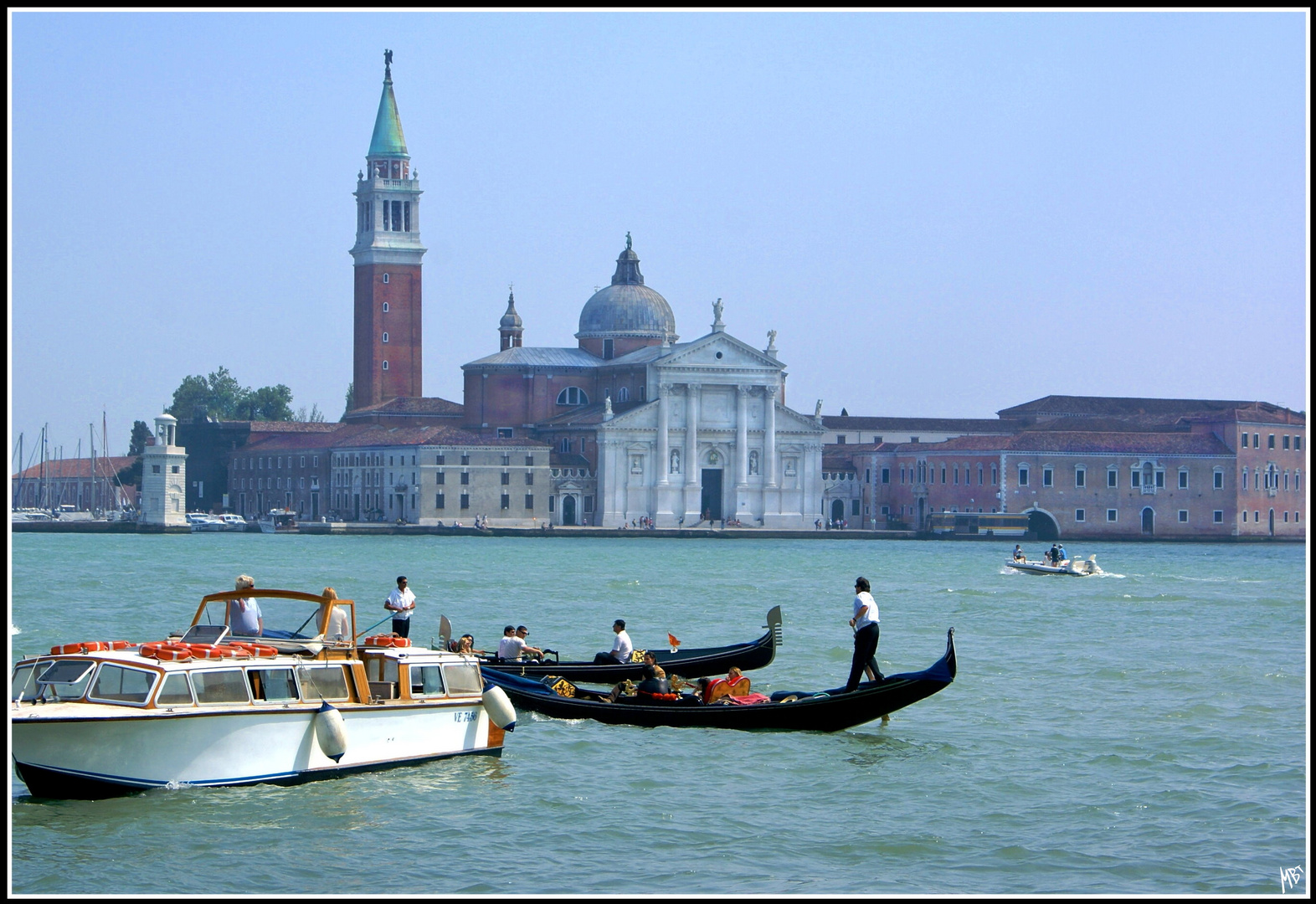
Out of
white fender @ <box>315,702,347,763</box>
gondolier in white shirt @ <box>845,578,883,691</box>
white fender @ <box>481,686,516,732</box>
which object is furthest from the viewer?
gondolier in white shirt @ <box>845,578,883,691</box>

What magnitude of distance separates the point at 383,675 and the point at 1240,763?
6364mm

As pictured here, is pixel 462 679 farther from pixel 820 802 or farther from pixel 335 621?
pixel 820 802

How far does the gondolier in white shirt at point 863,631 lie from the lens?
549 inches

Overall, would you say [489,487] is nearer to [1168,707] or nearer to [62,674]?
[1168,707]

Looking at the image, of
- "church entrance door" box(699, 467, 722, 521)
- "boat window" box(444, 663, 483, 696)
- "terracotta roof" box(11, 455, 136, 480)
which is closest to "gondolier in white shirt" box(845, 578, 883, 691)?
"boat window" box(444, 663, 483, 696)

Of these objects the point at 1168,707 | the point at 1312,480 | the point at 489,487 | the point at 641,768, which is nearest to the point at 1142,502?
the point at 489,487

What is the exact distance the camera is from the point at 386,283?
256 feet

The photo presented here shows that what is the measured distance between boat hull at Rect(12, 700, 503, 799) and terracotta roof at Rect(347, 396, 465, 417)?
65.5 m

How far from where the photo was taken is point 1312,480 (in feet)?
22.1

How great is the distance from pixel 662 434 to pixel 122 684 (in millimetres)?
61514

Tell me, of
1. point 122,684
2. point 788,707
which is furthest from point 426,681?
point 788,707

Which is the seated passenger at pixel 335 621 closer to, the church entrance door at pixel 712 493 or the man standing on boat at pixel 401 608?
the man standing on boat at pixel 401 608

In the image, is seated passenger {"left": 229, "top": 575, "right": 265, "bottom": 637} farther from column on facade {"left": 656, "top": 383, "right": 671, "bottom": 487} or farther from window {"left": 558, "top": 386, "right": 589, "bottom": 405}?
window {"left": 558, "top": 386, "right": 589, "bottom": 405}

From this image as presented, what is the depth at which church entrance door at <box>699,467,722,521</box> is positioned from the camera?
2921 inches
